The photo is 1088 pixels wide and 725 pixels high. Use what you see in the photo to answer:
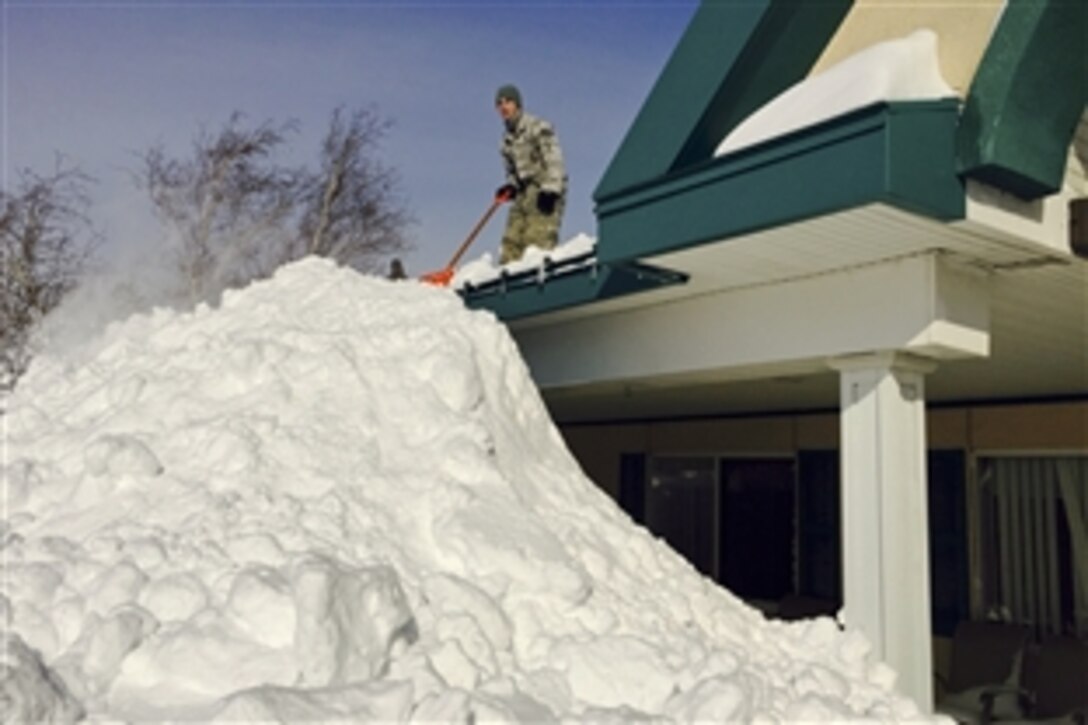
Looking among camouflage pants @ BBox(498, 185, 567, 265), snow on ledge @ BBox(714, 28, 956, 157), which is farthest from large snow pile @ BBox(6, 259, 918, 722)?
camouflage pants @ BBox(498, 185, 567, 265)

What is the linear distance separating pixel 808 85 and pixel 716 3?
576 millimetres

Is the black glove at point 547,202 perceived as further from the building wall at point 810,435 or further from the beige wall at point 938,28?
the building wall at point 810,435

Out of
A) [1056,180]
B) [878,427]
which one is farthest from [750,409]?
[1056,180]

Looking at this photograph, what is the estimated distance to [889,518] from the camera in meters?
4.12

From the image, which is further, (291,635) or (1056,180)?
(1056,180)

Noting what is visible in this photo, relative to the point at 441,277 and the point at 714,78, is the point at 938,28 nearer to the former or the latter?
the point at 714,78

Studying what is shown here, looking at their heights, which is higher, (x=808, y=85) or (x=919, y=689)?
(x=808, y=85)

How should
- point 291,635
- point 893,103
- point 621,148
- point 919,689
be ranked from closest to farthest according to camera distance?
point 291,635 → point 893,103 → point 919,689 → point 621,148

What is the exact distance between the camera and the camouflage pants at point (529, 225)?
7.46 m

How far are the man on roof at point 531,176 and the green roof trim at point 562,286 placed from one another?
3.12 feet

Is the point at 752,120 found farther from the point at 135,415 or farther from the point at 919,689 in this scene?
the point at 135,415

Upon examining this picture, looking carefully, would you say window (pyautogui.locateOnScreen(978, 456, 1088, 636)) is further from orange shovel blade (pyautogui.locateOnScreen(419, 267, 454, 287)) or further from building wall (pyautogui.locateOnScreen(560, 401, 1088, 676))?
orange shovel blade (pyautogui.locateOnScreen(419, 267, 454, 287))

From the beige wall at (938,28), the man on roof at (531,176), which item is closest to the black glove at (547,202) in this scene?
the man on roof at (531,176)

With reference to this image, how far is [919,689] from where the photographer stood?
13.4ft
